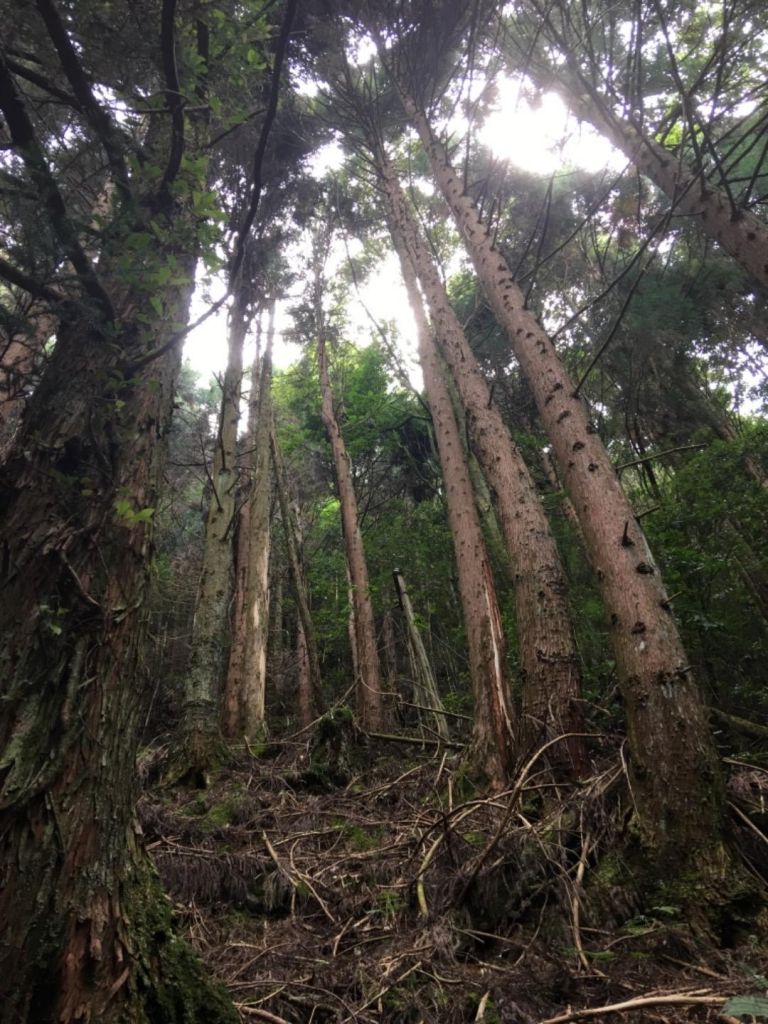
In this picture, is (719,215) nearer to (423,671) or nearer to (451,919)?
(423,671)

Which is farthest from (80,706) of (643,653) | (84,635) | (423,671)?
(423,671)

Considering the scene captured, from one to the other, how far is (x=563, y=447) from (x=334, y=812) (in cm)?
323

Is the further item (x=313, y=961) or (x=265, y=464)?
(x=265, y=464)

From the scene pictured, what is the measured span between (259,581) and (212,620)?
79.5 inches

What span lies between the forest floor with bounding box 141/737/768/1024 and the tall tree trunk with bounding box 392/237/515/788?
36cm

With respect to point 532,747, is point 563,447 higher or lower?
higher

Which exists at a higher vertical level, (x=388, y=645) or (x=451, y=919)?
(x=388, y=645)

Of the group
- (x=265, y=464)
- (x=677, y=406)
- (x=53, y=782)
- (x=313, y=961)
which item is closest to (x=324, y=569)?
(x=265, y=464)

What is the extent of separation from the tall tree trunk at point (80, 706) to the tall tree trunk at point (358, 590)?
5695 millimetres

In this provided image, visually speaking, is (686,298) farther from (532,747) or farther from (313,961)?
(313,961)

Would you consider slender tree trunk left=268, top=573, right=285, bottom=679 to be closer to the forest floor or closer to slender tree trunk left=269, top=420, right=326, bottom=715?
slender tree trunk left=269, top=420, right=326, bottom=715

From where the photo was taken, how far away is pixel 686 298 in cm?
1014

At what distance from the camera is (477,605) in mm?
4766

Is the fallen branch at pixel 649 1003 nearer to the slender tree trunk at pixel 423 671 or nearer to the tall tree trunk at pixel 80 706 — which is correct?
the tall tree trunk at pixel 80 706
